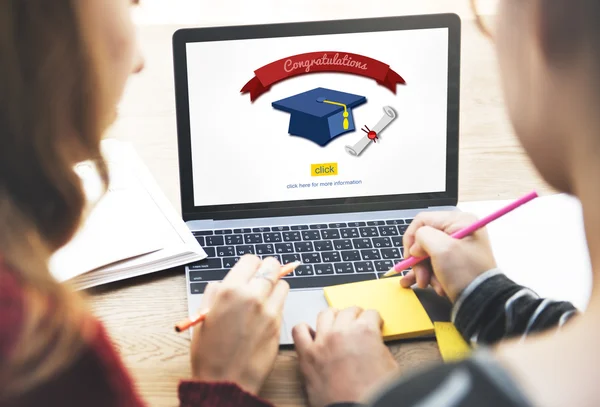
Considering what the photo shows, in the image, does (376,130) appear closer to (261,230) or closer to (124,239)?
(261,230)

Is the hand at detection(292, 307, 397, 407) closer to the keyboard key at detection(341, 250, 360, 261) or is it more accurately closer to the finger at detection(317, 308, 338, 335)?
the finger at detection(317, 308, 338, 335)

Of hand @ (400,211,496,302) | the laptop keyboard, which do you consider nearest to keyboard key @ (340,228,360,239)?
the laptop keyboard

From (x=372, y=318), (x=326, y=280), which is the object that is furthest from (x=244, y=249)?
(x=372, y=318)

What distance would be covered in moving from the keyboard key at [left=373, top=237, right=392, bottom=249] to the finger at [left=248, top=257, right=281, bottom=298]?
18 centimetres

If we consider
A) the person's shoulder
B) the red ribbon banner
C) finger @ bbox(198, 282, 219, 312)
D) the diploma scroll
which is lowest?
finger @ bbox(198, 282, 219, 312)

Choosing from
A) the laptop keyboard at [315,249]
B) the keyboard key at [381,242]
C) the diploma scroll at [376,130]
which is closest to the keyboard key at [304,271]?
the laptop keyboard at [315,249]

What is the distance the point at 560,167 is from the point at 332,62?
1.70 ft

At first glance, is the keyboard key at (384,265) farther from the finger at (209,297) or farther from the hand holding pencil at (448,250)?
the finger at (209,297)

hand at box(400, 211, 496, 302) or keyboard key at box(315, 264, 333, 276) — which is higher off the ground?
hand at box(400, 211, 496, 302)

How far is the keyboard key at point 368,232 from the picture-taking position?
38.6 inches

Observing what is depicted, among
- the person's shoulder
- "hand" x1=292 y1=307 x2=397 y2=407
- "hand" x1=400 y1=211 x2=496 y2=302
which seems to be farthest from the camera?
"hand" x1=400 y1=211 x2=496 y2=302

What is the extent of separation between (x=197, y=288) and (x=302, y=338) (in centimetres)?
17

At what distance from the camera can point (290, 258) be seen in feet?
3.07

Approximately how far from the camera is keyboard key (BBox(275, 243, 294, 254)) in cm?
95
